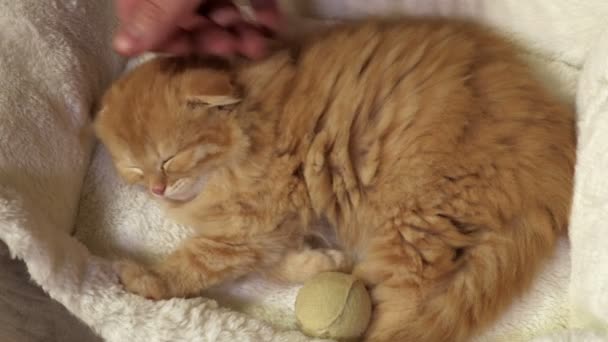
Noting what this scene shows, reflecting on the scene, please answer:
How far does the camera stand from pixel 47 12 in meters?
1.63

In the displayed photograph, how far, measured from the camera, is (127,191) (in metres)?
1.59

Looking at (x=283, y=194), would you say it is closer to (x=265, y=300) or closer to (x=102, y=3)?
(x=265, y=300)

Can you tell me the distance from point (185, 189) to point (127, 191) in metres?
0.24

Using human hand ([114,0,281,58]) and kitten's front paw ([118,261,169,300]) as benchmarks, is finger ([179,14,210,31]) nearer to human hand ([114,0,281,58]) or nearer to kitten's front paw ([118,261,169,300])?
human hand ([114,0,281,58])

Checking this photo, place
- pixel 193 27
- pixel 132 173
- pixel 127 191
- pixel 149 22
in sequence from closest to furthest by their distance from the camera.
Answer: pixel 149 22 < pixel 193 27 < pixel 132 173 < pixel 127 191

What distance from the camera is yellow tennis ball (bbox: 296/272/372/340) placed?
4.16ft

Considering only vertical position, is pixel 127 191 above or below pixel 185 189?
below

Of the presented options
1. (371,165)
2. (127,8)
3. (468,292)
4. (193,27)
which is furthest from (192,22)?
(468,292)

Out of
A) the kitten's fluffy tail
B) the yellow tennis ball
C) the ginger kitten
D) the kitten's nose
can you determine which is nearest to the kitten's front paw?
the ginger kitten

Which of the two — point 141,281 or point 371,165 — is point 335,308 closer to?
point 371,165

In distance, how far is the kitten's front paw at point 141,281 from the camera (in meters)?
1.35

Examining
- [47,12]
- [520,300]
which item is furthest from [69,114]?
[520,300]

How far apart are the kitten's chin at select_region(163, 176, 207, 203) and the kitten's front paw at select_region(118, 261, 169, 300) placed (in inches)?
6.5

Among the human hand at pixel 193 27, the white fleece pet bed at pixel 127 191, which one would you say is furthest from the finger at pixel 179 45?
the white fleece pet bed at pixel 127 191
